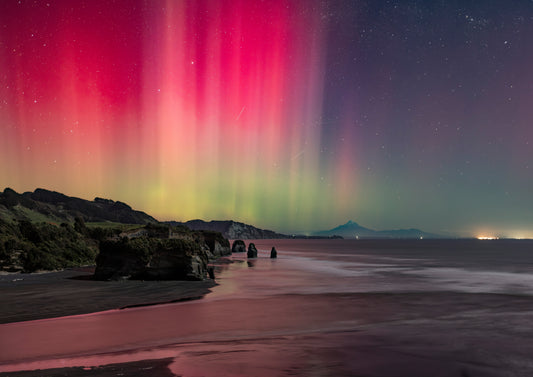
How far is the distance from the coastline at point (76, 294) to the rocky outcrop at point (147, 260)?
107 cm

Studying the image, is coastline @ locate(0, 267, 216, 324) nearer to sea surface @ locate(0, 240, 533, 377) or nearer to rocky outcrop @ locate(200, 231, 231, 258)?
sea surface @ locate(0, 240, 533, 377)

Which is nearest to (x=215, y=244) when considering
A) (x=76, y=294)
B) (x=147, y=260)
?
(x=147, y=260)

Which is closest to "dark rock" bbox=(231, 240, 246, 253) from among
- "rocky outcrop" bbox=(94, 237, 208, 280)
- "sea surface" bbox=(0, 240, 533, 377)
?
"rocky outcrop" bbox=(94, 237, 208, 280)

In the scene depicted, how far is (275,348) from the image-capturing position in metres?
14.5

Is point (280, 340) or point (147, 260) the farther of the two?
point (147, 260)

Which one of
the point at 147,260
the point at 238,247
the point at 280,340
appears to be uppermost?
the point at 147,260

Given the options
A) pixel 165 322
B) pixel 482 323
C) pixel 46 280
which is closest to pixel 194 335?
pixel 165 322

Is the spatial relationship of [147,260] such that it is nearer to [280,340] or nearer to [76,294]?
[76,294]

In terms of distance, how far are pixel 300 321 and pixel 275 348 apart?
6131 mm

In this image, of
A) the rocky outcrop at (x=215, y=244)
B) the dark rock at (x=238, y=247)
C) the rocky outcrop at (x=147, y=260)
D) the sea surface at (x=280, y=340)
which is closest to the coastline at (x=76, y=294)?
the rocky outcrop at (x=147, y=260)

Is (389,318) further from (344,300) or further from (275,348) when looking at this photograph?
(275,348)

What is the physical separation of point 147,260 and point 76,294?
8.45 metres

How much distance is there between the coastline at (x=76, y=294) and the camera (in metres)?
21.7

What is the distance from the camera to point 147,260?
35.4 m
